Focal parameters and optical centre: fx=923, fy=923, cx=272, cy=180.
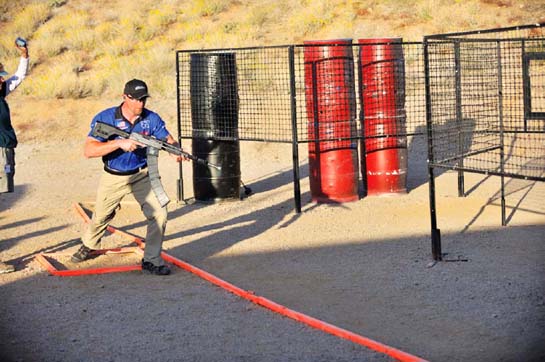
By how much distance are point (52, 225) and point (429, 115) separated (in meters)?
5.67

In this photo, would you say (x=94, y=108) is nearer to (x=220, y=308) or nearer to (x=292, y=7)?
(x=292, y=7)

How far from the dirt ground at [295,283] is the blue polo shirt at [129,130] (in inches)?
45.0

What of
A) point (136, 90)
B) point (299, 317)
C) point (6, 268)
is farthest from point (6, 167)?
point (299, 317)

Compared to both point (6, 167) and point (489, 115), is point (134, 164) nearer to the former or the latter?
point (6, 167)

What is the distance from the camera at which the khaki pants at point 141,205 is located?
9328 millimetres

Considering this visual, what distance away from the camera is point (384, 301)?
8.08 m

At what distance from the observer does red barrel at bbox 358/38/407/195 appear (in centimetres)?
1310

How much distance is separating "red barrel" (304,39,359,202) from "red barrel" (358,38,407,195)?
0.31 m

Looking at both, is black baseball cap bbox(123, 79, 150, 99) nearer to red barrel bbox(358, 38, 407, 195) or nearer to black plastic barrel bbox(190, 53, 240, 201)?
black plastic barrel bbox(190, 53, 240, 201)

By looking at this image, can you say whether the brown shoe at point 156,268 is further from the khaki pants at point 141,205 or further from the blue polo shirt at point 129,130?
the blue polo shirt at point 129,130

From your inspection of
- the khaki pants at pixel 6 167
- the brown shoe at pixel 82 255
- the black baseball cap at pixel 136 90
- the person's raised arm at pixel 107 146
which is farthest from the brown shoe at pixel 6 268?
the black baseball cap at pixel 136 90

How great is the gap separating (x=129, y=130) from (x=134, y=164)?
1.34 feet

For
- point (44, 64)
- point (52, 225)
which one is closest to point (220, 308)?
point (52, 225)

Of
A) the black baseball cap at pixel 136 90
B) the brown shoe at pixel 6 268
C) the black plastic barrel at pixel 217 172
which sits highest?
the black baseball cap at pixel 136 90
